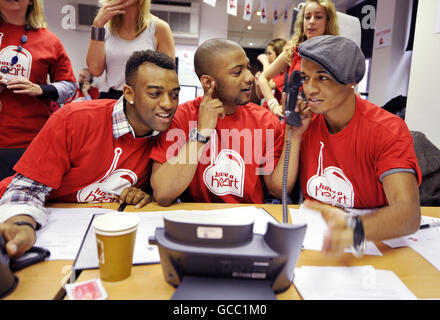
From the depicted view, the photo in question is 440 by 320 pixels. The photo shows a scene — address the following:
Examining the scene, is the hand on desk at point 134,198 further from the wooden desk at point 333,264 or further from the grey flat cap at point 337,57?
the grey flat cap at point 337,57

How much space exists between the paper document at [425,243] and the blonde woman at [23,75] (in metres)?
1.80

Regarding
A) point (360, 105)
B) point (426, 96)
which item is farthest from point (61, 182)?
point (426, 96)

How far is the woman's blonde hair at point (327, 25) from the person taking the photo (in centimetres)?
222

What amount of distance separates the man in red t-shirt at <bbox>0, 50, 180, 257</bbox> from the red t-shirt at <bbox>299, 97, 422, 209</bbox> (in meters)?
0.65

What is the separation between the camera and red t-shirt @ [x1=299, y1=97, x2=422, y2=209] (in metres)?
1.17

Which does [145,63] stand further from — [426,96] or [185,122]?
[426,96]

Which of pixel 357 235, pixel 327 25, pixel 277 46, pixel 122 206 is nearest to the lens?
pixel 357 235

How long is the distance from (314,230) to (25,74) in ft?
5.59

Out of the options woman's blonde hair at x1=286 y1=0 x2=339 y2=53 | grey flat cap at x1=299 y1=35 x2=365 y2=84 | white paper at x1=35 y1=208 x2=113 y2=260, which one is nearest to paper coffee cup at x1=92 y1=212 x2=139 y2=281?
white paper at x1=35 y1=208 x2=113 y2=260

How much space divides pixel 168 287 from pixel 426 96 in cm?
282

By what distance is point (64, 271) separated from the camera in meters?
0.80

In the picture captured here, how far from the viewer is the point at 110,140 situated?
133 centimetres

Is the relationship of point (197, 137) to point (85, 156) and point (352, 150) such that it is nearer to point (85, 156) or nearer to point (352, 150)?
point (85, 156)

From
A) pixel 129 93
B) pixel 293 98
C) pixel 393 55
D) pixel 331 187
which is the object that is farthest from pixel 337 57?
pixel 393 55
